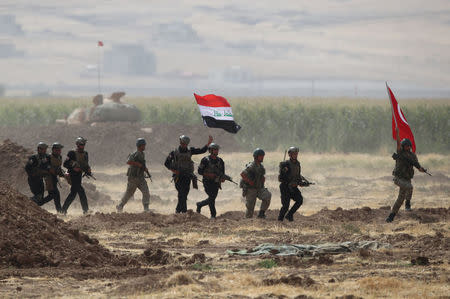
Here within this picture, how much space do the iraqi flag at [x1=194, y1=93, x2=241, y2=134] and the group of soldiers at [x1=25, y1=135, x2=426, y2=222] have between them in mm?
1789

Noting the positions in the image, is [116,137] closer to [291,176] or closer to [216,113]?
[216,113]

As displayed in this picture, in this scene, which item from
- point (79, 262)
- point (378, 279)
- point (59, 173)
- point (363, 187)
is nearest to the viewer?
point (378, 279)

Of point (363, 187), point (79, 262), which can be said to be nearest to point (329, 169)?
point (363, 187)

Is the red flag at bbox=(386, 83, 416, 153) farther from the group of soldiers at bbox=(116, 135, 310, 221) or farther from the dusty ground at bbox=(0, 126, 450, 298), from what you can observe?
the group of soldiers at bbox=(116, 135, 310, 221)

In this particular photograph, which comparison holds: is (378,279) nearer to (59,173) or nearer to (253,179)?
(253,179)

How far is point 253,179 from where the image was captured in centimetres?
1967

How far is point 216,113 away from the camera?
23.0 m

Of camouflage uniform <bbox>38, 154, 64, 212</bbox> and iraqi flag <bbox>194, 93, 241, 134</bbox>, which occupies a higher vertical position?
iraqi flag <bbox>194, 93, 241, 134</bbox>

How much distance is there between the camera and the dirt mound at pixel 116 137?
41531 millimetres

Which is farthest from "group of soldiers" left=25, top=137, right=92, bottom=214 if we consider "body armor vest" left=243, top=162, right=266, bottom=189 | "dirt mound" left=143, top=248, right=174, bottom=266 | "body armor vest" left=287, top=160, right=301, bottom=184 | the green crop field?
the green crop field

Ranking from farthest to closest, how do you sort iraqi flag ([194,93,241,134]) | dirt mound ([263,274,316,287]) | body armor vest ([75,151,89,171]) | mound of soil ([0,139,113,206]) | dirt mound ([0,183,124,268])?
mound of soil ([0,139,113,206]) → iraqi flag ([194,93,241,134]) → body armor vest ([75,151,89,171]) → dirt mound ([0,183,124,268]) → dirt mound ([263,274,316,287])

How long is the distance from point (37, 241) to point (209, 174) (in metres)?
6.37

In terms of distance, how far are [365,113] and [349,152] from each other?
147 inches

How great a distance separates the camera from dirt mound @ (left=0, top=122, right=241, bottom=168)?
1635 inches
